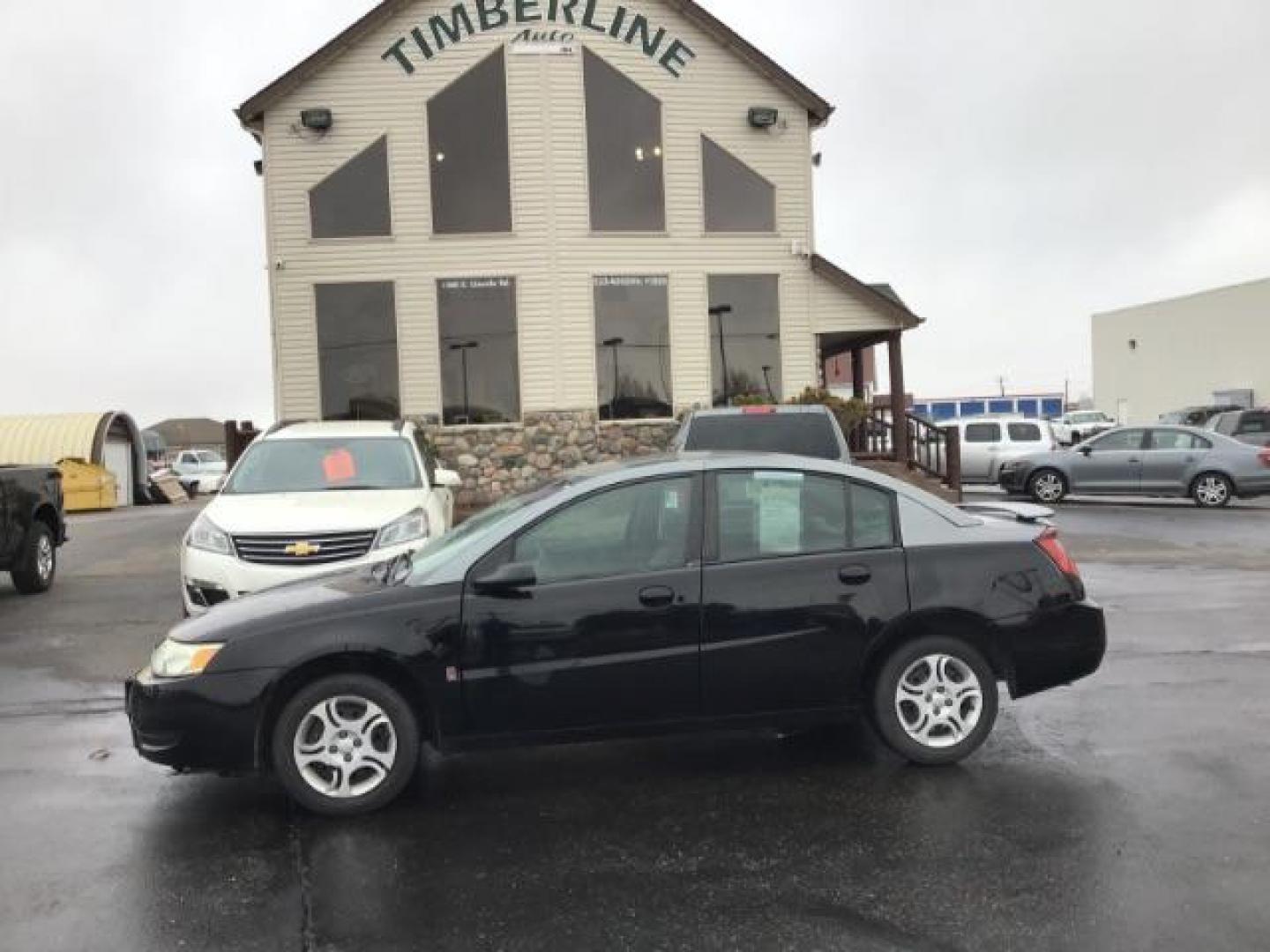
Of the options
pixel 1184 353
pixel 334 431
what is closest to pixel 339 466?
pixel 334 431

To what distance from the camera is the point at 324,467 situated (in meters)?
9.16

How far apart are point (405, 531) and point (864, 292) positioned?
39.3ft

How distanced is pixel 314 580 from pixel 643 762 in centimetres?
183

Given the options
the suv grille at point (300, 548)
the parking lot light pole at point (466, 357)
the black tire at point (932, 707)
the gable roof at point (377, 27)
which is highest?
the gable roof at point (377, 27)

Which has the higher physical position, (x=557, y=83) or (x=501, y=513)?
(x=557, y=83)

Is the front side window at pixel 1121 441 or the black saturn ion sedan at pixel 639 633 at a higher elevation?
the front side window at pixel 1121 441

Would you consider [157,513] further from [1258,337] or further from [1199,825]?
[1258,337]

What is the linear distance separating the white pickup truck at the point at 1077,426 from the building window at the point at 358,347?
27.4 m

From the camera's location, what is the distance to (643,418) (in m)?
17.4

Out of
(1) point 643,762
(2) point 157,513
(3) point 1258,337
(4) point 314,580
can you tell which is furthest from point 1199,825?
(3) point 1258,337

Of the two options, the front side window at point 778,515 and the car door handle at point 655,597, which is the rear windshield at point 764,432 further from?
the car door handle at point 655,597

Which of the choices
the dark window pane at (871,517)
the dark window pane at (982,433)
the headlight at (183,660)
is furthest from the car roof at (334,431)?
the dark window pane at (982,433)

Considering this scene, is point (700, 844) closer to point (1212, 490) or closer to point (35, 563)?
point (35, 563)

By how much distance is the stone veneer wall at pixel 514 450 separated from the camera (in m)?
17.0
